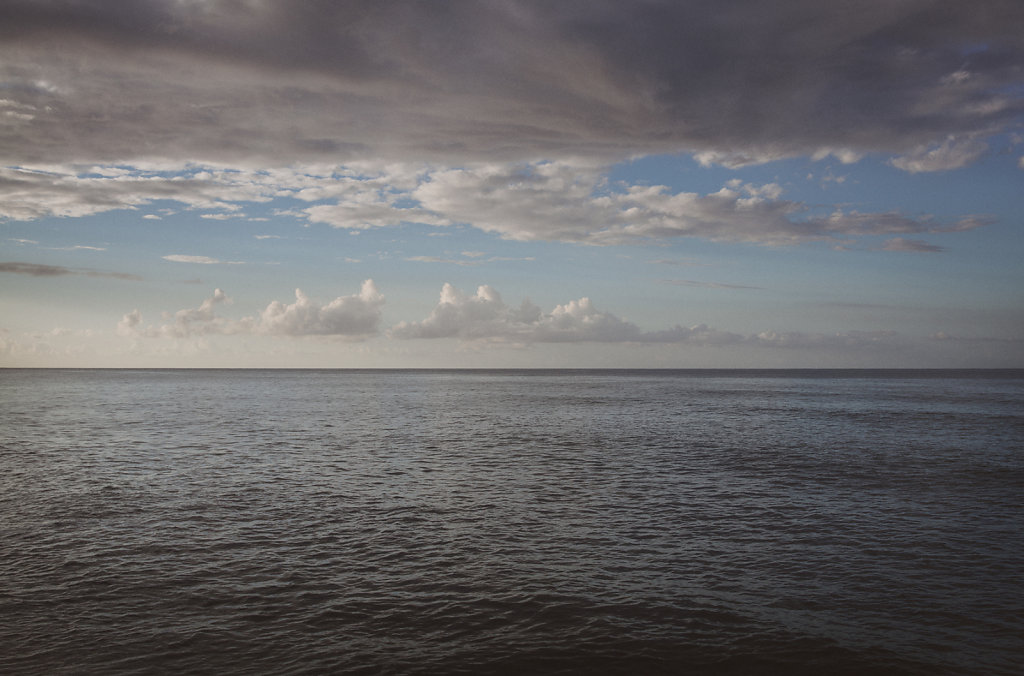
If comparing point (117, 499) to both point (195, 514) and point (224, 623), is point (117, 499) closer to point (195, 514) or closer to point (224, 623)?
point (195, 514)

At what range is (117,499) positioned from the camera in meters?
35.3

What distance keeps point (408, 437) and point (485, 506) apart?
3376 cm

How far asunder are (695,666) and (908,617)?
26.9ft

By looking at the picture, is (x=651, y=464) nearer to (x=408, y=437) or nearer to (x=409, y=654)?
(x=408, y=437)

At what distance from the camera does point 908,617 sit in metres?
20.1

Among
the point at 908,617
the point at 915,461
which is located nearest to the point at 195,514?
the point at 908,617

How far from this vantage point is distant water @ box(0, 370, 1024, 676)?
17.8m

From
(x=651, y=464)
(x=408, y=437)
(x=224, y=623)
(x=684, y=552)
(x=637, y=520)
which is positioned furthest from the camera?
(x=408, y=437)

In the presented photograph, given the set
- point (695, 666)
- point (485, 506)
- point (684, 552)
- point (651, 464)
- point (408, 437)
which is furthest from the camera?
point (408, 437)

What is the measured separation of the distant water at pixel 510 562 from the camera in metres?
17.8

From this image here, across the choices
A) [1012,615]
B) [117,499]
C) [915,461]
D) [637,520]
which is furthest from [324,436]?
[1012,615]

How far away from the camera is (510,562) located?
24875 mm

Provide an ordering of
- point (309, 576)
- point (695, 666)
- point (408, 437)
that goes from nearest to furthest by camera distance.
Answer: point (695, 666) < point (309, 576) < point (408, 437)

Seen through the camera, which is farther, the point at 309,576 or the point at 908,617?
the point at 309,576
